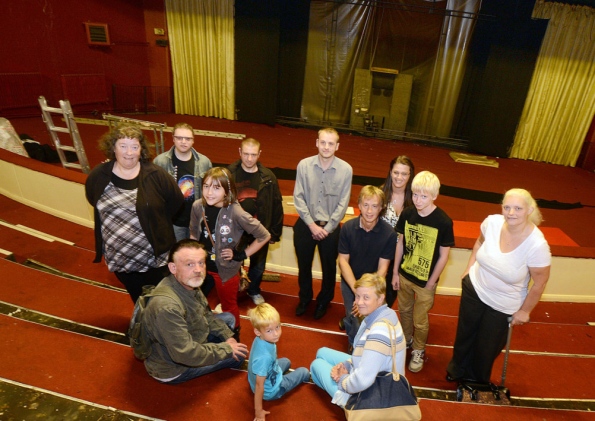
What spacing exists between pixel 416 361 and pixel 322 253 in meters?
1.03

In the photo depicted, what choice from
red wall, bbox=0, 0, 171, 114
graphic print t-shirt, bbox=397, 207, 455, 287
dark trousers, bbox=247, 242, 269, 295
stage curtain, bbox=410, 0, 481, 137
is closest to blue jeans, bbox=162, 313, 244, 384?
dark trousers, bbox=247, 242, 269, 295

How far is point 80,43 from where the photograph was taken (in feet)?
27.0

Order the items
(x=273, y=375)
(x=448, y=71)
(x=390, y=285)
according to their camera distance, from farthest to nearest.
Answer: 1. (x=448, y=71)
2. (x=390, y=285)
3. (x=273, y=375)

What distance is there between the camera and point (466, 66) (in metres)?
8.04

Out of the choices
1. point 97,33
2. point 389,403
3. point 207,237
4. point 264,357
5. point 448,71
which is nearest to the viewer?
point 389,403

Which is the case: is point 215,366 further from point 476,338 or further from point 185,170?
point 476,338

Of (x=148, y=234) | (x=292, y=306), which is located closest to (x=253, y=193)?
(x=148, y=234)

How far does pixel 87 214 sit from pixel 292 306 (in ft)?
8.63

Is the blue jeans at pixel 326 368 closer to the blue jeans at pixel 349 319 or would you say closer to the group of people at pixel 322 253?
the group of people at pixel 322 253

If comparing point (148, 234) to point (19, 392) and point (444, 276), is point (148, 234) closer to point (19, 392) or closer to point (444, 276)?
point (19, 392)

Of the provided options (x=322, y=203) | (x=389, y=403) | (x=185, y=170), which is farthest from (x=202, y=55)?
(x=389, y=403)

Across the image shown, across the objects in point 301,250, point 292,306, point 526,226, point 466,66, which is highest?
point 466,66

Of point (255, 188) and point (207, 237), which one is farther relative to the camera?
point (255, 188)

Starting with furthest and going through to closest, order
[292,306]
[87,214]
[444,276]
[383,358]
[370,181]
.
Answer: [370,181] < [87,214] < [444,276] < [292,306] < [383,358]
